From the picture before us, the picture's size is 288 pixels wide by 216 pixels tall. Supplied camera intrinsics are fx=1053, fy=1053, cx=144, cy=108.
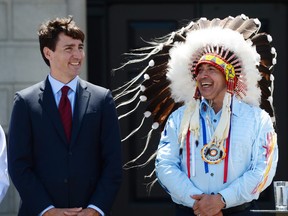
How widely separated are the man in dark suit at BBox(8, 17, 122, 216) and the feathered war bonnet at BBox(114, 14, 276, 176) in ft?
1.49

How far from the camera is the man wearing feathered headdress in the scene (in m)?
6.07

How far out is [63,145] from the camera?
6184 mm

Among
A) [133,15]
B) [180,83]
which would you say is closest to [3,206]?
[133,15]

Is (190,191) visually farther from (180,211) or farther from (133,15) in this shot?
(133,15)

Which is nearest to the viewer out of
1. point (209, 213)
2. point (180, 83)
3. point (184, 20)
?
point (209, 213)

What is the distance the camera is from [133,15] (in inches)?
370

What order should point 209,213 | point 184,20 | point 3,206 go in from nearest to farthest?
point 209,213
point 3,206
point 184,20

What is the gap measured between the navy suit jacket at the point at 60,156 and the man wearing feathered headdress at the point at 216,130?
32cm

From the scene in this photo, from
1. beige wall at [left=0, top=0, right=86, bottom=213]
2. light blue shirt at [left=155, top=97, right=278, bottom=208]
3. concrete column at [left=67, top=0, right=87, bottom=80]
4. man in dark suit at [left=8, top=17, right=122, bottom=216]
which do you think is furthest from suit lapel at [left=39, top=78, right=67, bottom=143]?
concrete column at [left=67, top=0, right=87, bottom=80]

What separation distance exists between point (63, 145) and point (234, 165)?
1007mm

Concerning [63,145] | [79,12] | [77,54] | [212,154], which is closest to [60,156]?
[63,145]

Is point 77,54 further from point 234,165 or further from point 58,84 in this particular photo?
point 234,165

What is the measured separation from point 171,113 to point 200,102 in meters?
0.34

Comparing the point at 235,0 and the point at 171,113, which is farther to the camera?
the point at 235,0
